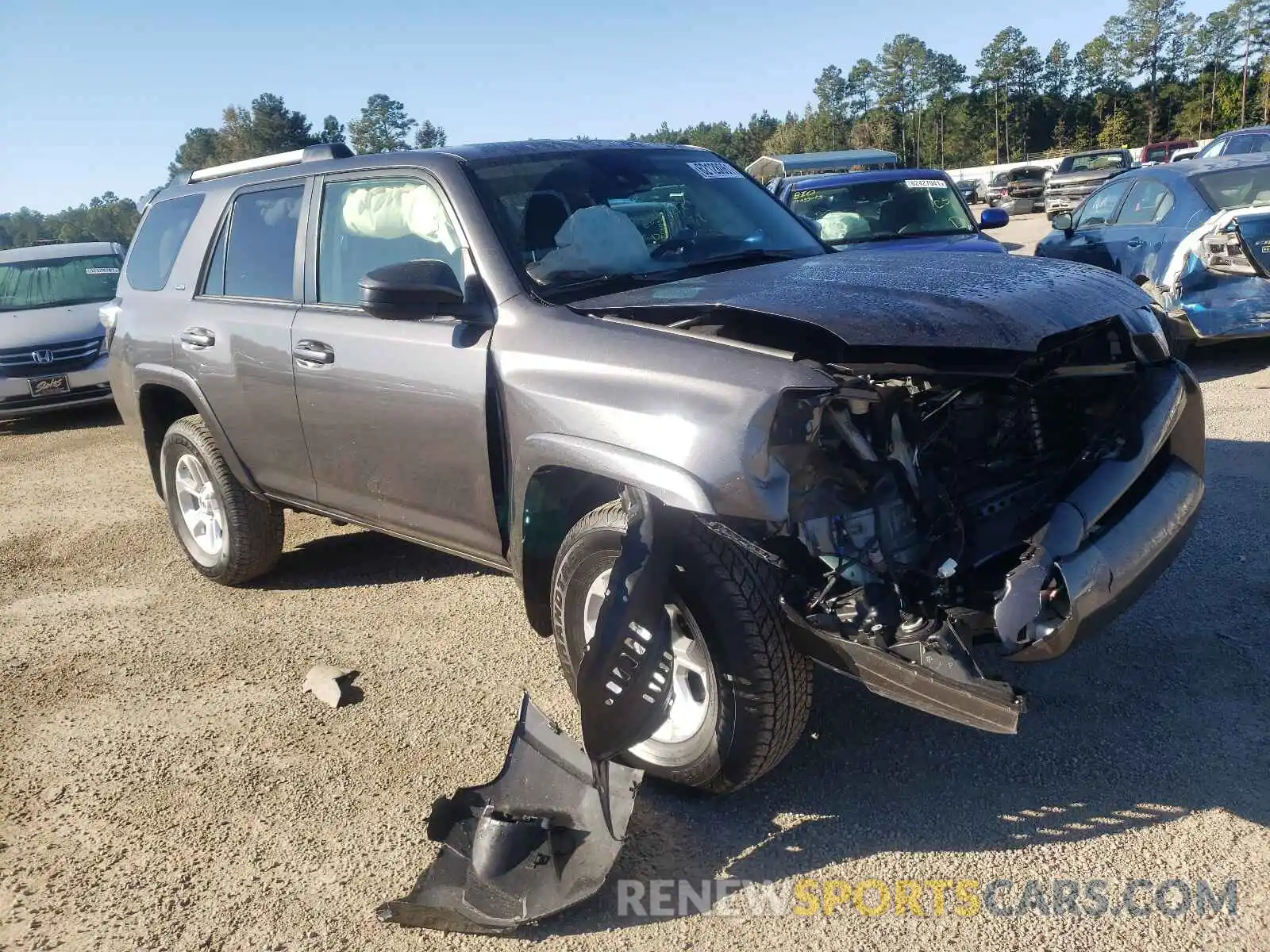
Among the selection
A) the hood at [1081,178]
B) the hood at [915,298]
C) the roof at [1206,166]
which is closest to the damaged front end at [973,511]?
the hood at [915,298]

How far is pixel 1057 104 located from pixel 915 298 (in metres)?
89.2

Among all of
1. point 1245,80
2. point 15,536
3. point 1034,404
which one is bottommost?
point 15,536

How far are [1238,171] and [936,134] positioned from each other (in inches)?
3345

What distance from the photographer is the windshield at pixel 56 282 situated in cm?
1120

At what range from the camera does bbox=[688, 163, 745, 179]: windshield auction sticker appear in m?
4.35

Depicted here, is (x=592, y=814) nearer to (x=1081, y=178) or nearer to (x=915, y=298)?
(x=915, y=298)

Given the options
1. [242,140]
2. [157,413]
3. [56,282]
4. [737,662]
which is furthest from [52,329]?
[242,140]

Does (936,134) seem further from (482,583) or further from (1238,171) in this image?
(482,583)

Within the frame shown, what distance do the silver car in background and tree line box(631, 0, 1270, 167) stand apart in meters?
60.7

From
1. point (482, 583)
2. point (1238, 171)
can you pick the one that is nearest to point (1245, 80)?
point (1238, 171)

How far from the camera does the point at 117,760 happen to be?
3590 mm

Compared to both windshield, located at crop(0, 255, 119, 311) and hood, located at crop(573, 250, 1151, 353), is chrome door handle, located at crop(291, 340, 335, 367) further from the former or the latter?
windshield, located at crop(0, 255, 119, 311)

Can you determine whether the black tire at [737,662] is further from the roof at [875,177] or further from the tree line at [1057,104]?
the tree line at [1057,104]

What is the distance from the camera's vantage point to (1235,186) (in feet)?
26.1
